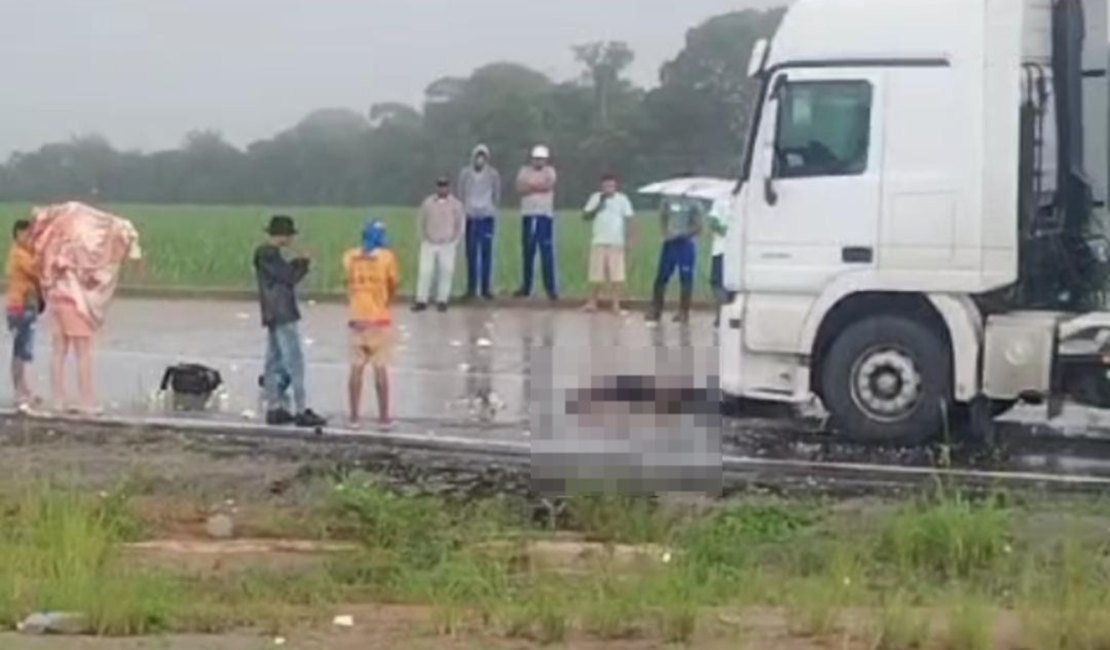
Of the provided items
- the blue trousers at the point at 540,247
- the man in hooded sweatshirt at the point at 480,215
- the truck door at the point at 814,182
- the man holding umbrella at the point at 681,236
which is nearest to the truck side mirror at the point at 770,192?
the truck door at the point at 814,182

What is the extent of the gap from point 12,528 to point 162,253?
88.7 ft

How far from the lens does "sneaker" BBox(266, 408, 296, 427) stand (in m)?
17.3

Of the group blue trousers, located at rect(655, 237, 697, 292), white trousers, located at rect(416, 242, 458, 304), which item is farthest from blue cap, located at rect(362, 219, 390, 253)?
white trousers, located at rect(416, 242, 458, 304)

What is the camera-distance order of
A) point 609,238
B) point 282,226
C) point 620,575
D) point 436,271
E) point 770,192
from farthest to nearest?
point 436,271 < point 609,238 < point 282,226 < point 770,192 < point 620,575

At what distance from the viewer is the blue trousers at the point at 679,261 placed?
2717 cm

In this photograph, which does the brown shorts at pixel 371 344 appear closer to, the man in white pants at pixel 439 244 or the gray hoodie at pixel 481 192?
the man in white pants at pixel 439 244

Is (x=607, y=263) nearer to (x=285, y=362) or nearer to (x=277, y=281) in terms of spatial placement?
(x=285, y=362)

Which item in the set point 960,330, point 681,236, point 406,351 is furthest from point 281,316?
point 681,236

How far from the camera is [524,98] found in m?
40.0

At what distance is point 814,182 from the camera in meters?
16.5

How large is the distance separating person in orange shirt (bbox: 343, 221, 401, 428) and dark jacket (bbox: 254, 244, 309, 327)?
15.3 inches

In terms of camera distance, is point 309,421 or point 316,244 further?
point 316,244

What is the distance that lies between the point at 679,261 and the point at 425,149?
14.7 meters

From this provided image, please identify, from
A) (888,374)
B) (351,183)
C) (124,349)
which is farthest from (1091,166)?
(351,183)
